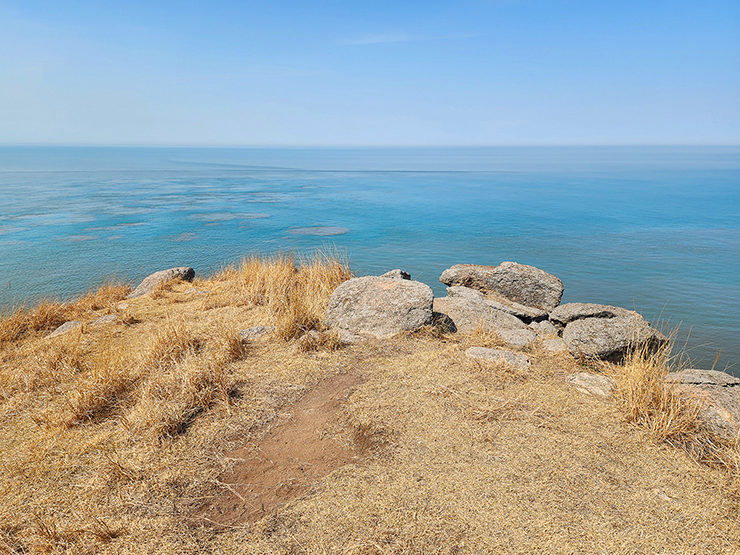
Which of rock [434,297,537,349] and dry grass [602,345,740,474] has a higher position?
dry grass [602,345,740,474]

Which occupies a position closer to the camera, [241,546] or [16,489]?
[241,546]

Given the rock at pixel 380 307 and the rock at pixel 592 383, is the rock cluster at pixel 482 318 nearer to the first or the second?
the rock at pixel 380 307

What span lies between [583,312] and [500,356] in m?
2.88

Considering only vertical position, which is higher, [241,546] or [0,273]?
[241,546]

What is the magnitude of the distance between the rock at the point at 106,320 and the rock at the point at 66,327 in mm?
271

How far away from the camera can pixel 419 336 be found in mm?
6691

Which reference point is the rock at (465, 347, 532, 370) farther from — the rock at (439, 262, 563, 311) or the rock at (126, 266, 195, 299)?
the rock at (126, 266, 195, 299)

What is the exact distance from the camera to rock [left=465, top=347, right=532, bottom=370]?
584 cm

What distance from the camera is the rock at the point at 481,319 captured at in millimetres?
7000

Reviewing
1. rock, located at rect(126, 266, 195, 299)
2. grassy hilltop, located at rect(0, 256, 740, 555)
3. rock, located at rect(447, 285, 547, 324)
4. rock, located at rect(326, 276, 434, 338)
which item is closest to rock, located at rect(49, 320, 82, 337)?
grassy hilltop, located at rect(0, 256, 740, 555)

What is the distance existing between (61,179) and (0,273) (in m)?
40.7

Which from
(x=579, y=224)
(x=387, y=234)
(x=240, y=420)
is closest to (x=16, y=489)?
(x=240, y=420)

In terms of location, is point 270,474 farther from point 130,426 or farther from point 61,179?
point 61,179

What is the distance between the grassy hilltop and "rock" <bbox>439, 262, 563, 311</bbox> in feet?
13.2
